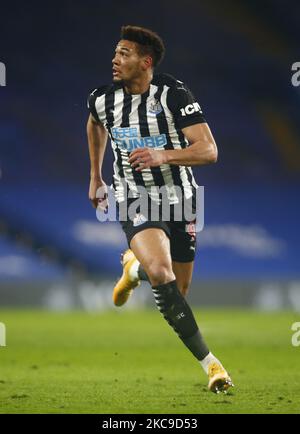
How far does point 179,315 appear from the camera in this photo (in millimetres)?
4941

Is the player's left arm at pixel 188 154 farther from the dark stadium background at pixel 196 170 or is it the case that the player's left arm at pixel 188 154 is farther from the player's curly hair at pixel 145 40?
the dark stadium background at pixel 196 170

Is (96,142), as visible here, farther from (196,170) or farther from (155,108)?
(196,170)

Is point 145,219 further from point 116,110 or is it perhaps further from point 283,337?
point 283,337

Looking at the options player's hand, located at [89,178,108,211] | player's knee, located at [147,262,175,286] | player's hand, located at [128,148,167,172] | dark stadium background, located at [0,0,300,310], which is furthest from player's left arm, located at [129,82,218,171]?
dark stadium background, located at [0,0,300,310]

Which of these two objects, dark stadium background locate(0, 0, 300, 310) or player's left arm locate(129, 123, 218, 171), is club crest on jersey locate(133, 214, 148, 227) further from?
dark stadium background locate(0, 0, 300, 310)

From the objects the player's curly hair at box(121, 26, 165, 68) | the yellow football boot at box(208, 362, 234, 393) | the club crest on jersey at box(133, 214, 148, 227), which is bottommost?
the yellow football boot at box(208, 362, 234, 393)

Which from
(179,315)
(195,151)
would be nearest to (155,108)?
(195,151)

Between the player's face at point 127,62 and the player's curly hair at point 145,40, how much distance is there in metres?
0.04

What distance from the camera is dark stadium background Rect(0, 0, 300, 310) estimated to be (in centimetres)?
1544

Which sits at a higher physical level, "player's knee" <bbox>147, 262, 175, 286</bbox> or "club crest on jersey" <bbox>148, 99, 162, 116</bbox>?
"club crest on jersey" <bbox>148, 99, 162, 116</bbox>

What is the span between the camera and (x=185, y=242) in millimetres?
5594

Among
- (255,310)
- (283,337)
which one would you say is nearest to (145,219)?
(283,337)

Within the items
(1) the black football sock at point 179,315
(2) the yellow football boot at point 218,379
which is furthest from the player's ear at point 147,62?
(2) the yellow football boot at point 218,379

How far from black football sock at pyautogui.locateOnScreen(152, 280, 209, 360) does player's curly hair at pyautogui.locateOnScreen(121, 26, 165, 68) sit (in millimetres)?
1558
